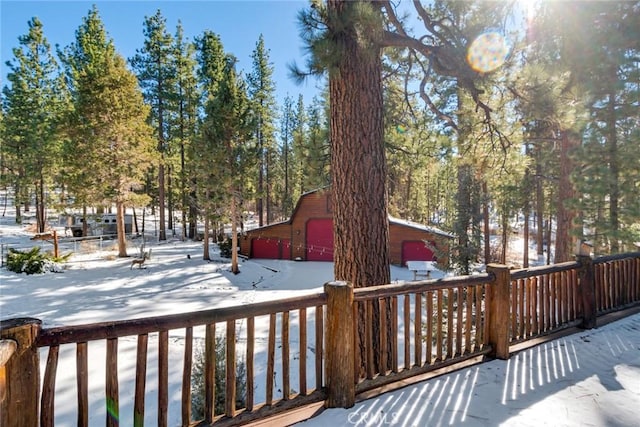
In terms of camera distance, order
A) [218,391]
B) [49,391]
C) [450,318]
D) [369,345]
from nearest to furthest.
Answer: [49,391], [369,345], [450,318], [218,391]

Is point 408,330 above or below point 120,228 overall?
below

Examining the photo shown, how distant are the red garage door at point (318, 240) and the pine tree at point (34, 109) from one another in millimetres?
15756

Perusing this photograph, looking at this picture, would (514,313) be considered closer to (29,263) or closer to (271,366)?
(271,366)

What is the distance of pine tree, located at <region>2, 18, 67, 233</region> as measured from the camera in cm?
2022

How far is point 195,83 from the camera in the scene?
2236 cm

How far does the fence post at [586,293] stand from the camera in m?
4.26

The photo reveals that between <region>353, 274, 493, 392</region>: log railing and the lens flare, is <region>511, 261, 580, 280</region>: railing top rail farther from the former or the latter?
the lens flare

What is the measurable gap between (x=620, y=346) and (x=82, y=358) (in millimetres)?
5214

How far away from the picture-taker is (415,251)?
678 inches

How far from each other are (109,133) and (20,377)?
1627 cm

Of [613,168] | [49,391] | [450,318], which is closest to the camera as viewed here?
[49,391]

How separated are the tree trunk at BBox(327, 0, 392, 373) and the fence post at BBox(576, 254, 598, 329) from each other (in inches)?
107

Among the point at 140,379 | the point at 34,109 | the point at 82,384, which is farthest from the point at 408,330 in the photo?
the point at 34,109

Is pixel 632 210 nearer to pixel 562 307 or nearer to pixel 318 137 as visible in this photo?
pixel 562 307
